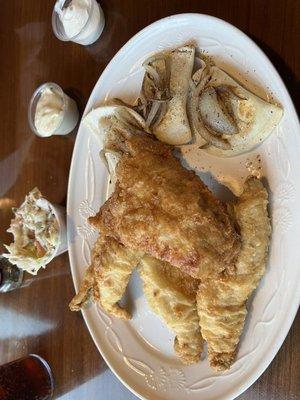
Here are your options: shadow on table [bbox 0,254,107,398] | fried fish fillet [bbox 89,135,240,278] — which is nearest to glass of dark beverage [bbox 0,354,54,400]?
shadow on table [bbox 0,254,107,398]

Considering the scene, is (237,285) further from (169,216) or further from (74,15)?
(74,15)

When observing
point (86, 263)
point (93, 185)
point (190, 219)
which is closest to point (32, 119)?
point (93, 185)

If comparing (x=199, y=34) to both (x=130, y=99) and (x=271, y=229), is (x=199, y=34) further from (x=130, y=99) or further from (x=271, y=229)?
(x=271, y=229)

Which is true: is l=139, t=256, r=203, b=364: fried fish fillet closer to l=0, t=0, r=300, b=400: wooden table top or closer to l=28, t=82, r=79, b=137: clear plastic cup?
l=0, t=0, r=300, b=400: wooden table top

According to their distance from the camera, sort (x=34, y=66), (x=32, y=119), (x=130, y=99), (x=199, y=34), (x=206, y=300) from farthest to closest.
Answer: (x=34, y=66) < (x=32, y=119) < (x=130, y=99) < (x=199, y=34) < (x=206, y=300)

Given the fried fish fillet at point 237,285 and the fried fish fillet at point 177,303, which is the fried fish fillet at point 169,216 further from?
the fried fish fillet at point 177,303
